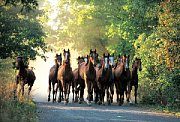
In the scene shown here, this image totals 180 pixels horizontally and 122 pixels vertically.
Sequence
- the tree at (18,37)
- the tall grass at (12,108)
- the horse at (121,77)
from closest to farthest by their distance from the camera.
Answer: the tall grass at (12,108), the tree at (18,37), the horse at (121,77)

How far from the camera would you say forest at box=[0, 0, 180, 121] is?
21453 millimetres

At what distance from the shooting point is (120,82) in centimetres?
2634

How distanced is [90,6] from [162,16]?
20190mm

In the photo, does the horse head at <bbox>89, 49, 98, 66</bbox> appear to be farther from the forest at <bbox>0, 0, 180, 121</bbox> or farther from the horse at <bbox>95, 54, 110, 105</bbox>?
the forest at <bbox>0, 0, 180, 121</bbox>

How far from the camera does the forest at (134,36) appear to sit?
Answer: 21.5m

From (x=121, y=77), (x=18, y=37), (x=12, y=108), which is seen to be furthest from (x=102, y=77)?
(x=12, y=108)

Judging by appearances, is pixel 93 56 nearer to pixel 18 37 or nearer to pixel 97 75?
pixel 97 75

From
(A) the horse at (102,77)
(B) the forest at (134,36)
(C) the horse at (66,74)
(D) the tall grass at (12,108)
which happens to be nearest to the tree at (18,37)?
(B) the forest at (134,36)

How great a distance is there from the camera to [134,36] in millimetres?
32469

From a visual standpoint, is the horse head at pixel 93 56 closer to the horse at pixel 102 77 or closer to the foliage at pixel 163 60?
the horse at pixel 102 77

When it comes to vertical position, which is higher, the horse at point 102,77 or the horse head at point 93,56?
the horse head at point 93,56

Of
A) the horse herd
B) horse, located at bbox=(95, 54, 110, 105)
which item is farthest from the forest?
horse, located at bbox=(95, 54, 110, 105)

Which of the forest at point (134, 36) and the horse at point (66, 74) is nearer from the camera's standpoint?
the forest at point (134, 36)

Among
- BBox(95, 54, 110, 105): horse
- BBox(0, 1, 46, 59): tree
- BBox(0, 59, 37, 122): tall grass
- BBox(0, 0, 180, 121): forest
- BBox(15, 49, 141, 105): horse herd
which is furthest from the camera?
BBox(95, 54, 110, 105): horse
